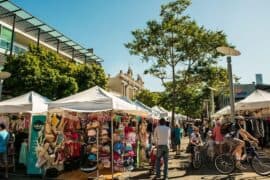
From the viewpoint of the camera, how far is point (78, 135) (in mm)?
11125

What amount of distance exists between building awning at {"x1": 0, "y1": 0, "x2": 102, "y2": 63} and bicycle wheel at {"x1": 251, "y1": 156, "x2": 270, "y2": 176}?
2555 cm

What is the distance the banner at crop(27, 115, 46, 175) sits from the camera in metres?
11.0

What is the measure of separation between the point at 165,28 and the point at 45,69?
11071 millimetres

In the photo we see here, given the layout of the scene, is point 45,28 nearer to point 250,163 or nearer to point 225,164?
point 225,164

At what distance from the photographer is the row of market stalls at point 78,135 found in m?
10.1

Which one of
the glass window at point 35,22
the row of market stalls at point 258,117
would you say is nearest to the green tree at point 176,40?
the row of market stalls at point 258,117

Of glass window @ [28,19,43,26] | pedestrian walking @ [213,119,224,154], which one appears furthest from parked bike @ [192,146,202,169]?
glass window @ [28,19,43,26]

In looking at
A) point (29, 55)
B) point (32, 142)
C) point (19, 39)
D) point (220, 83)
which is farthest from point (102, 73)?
point (32, 142)

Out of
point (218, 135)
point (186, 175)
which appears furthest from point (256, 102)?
point (186, 175)

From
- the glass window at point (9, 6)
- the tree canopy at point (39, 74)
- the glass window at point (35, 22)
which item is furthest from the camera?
the glass window at point (35, 22)

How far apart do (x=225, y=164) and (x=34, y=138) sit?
6303 millimetres

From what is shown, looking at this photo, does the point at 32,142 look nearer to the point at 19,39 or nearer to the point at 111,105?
the point at 111,105

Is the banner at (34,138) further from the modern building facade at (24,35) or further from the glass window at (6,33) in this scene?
the glass window at (6,33)

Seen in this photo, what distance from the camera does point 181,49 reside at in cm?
2133
